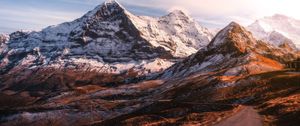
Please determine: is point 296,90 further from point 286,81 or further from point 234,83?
point 234,83

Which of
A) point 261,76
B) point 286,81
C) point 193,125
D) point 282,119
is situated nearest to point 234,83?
point 261,76

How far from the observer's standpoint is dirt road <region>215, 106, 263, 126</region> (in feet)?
282

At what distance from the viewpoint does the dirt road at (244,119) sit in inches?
3386

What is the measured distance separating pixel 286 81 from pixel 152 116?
139ft

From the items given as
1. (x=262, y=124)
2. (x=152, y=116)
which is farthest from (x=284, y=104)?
(x=152, y=116)

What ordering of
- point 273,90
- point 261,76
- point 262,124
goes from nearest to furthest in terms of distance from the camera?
point 262,124 → point 273,90 → point 261,76

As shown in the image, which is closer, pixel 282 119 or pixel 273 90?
pixel 282 119

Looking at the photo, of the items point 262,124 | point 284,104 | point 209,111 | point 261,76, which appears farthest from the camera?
point 261,76

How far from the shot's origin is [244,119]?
90.2 metres

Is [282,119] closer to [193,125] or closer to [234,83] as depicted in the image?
[193,125]

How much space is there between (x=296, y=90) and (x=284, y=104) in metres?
22.6

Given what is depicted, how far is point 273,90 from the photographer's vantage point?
12794 cm

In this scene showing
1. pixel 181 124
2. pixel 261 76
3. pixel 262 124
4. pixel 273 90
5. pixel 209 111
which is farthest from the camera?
pixel 261 76

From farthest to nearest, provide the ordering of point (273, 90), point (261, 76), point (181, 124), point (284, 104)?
point (261, 76)
point (273, 90)
point (181, 124)
point (284, 104)
